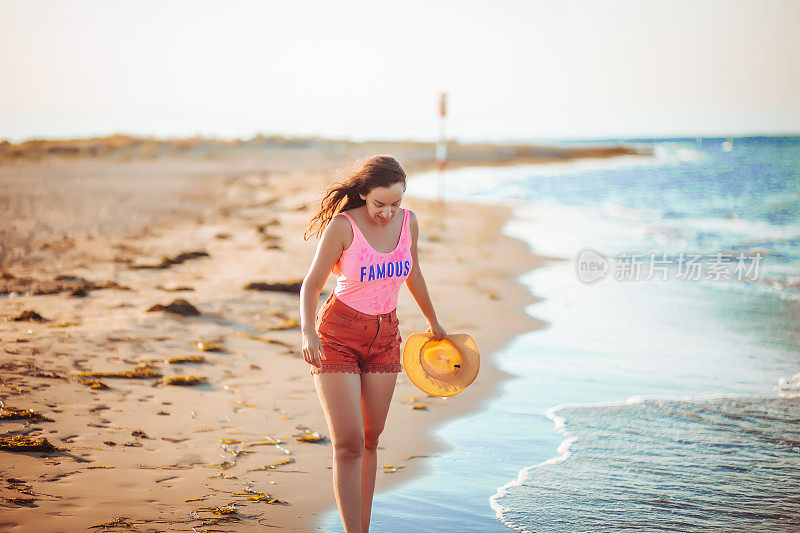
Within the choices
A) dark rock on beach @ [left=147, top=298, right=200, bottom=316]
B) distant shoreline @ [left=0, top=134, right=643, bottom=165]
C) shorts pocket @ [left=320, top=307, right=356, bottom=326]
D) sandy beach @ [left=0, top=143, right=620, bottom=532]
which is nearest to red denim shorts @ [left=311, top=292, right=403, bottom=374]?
shorts pocket @ [left=320, top=307, right=356, bottom=326]

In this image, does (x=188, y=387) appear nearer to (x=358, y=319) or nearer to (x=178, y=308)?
(x=178, y=308)

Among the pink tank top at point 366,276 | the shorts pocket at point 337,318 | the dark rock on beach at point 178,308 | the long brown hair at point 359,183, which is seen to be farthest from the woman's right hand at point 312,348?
the dark rock on beach at point 178,308

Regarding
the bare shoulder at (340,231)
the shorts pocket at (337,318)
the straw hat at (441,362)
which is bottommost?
the straw hat at (441,362)

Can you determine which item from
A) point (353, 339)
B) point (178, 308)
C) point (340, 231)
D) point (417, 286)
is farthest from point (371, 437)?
point (178, 308)

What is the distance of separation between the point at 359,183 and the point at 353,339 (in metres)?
0.71

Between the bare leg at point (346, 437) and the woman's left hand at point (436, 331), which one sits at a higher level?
the woman's left hand at point (436, 331)

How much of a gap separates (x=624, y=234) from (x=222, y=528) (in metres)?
15.6

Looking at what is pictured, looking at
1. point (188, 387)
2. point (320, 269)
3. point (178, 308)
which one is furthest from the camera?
point (178, 308)

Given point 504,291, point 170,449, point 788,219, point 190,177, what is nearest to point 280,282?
point 504,291

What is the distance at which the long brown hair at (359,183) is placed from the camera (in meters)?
3.30

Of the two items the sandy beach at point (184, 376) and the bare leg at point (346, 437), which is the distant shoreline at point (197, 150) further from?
the bare leg at point (346, 437)

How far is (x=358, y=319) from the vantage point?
329cm

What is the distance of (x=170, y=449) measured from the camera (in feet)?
14.4

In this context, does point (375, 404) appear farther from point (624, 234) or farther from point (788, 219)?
point (788, 219)
